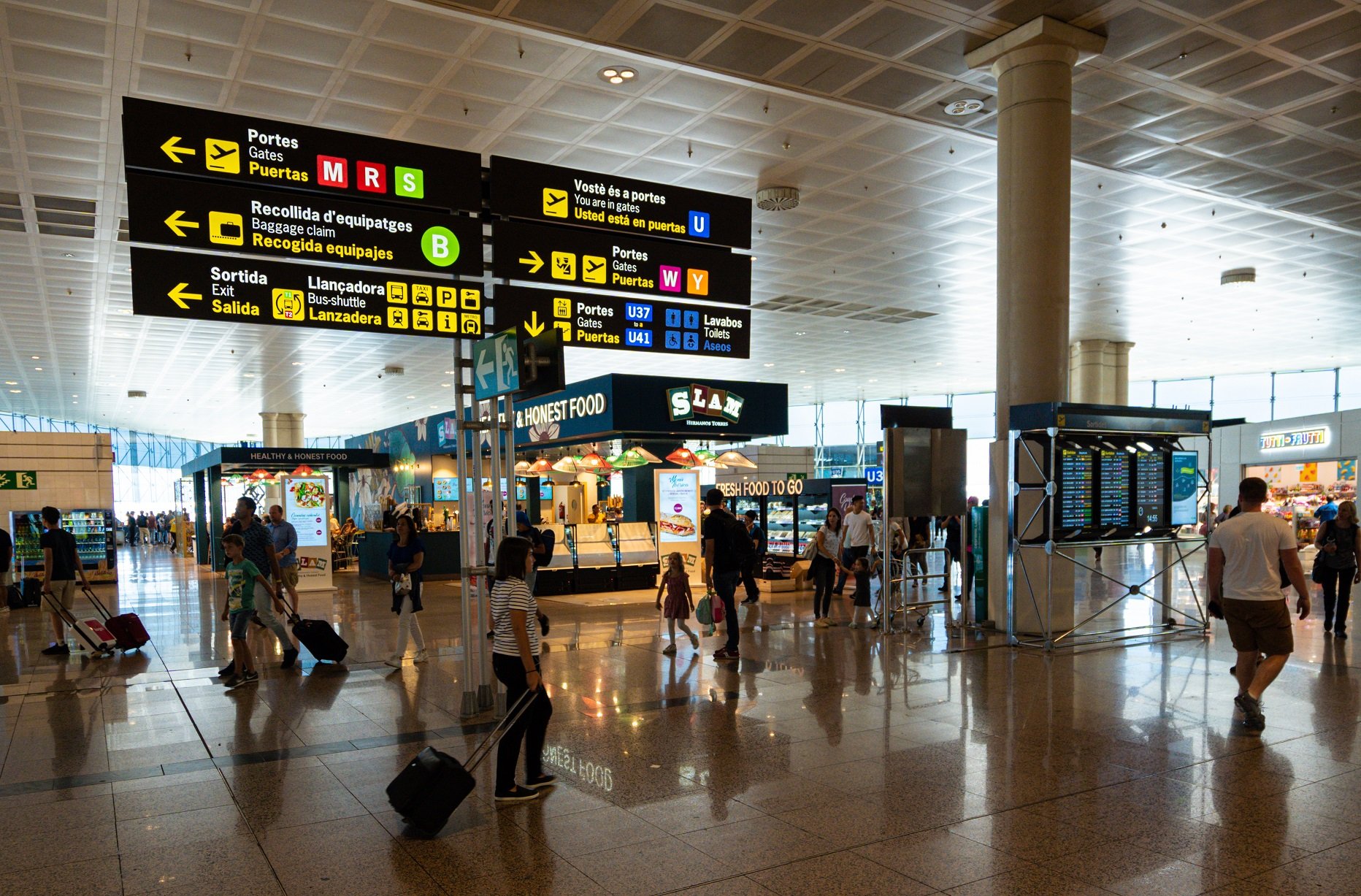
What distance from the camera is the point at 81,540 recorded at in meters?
19.5


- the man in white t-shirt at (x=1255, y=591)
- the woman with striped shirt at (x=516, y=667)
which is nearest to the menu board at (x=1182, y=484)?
the man in white t-shirt at (x=1255, y=591)

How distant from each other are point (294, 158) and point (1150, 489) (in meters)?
8.75

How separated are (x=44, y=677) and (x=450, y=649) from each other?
3.76 meters

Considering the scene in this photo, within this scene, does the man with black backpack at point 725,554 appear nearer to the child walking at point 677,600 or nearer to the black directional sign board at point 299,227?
the child walking at point 677,600

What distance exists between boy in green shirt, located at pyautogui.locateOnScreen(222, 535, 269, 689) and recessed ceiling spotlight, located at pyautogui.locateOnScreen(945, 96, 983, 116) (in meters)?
8.37

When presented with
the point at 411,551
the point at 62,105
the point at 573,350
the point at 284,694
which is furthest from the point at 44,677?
the point at 573,350

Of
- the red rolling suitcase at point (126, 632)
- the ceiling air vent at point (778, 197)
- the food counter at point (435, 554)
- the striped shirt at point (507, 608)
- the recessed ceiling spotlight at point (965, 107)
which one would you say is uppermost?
the recessed ceiling spotlight at point (965, 107)

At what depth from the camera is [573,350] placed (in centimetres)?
2541

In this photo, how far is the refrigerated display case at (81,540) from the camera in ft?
56.2

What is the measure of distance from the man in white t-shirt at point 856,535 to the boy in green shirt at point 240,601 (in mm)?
7247

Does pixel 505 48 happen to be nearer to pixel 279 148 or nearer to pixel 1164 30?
pixel 279 148

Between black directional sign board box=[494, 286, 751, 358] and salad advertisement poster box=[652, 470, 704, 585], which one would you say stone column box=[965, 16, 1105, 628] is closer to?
black directional sign board box=[494, 286, 751, 358]

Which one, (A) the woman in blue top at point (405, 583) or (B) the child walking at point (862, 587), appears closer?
(A) the woman in blue top at point (405, 583)

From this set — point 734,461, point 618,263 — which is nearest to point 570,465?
point 734,461
